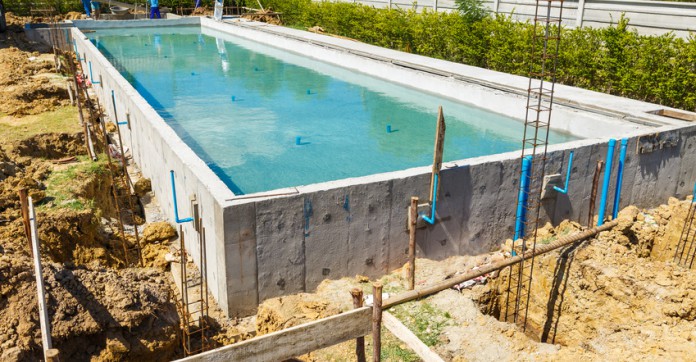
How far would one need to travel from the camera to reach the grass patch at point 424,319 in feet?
21.4

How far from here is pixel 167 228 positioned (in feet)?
30.9

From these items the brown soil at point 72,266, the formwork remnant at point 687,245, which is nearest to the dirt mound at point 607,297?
the formwork remnant at point 687,245

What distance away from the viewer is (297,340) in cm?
515

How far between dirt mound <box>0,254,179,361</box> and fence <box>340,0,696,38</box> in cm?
1363

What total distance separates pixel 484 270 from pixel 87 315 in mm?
4412

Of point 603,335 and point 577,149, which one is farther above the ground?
point 577,149

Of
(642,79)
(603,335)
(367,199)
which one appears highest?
(642,79)

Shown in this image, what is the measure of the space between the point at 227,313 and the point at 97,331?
1926 millimetres

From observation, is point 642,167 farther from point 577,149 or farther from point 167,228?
point 167,228

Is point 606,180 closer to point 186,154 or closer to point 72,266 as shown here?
point 186,154

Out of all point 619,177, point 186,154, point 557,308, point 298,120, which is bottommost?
point 557,308

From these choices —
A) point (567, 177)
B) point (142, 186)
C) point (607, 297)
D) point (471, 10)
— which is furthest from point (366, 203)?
point (471, 10)

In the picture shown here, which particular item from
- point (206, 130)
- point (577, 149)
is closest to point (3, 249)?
point (206, 130)

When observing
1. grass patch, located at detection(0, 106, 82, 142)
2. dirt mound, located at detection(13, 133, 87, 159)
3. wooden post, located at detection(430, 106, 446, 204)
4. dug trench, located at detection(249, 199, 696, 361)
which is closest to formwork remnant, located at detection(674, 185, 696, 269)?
dug trench, located at detection(249, 199, 696, 361)
